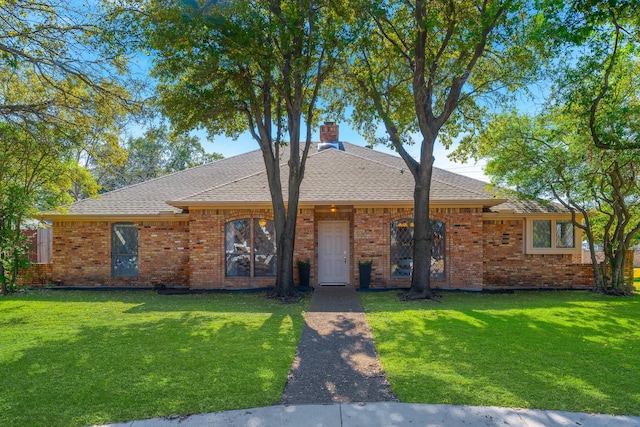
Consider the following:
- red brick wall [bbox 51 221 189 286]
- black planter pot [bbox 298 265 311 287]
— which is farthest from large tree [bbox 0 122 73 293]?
black planter pot [bbox 298 265 311 287]

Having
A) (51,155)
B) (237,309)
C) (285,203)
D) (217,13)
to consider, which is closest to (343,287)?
(285,203)

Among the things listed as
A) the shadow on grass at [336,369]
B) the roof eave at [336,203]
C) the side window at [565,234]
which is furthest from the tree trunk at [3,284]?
the side window at [565,234]

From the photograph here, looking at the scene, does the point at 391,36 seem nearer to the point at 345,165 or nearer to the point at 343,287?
the point at 345,165

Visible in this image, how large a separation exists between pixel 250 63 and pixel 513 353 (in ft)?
27.6

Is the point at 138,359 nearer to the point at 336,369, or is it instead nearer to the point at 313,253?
the point at 336,369

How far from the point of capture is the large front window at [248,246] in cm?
1234

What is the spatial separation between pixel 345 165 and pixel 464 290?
5.99 m

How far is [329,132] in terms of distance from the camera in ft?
62.4

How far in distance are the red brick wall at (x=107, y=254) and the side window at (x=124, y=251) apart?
148 millimetres

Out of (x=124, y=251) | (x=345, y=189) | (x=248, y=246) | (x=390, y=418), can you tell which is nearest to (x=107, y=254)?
(x=124, y=251)

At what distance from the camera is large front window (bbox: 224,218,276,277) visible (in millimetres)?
12344

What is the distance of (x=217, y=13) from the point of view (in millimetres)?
8953

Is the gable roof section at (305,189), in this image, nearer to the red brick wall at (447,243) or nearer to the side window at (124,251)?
the red brick wall at (447,243)

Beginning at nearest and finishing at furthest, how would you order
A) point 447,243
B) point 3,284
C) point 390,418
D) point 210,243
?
point 390,418 < point 3,284 < point 447,243 < point 210,243
